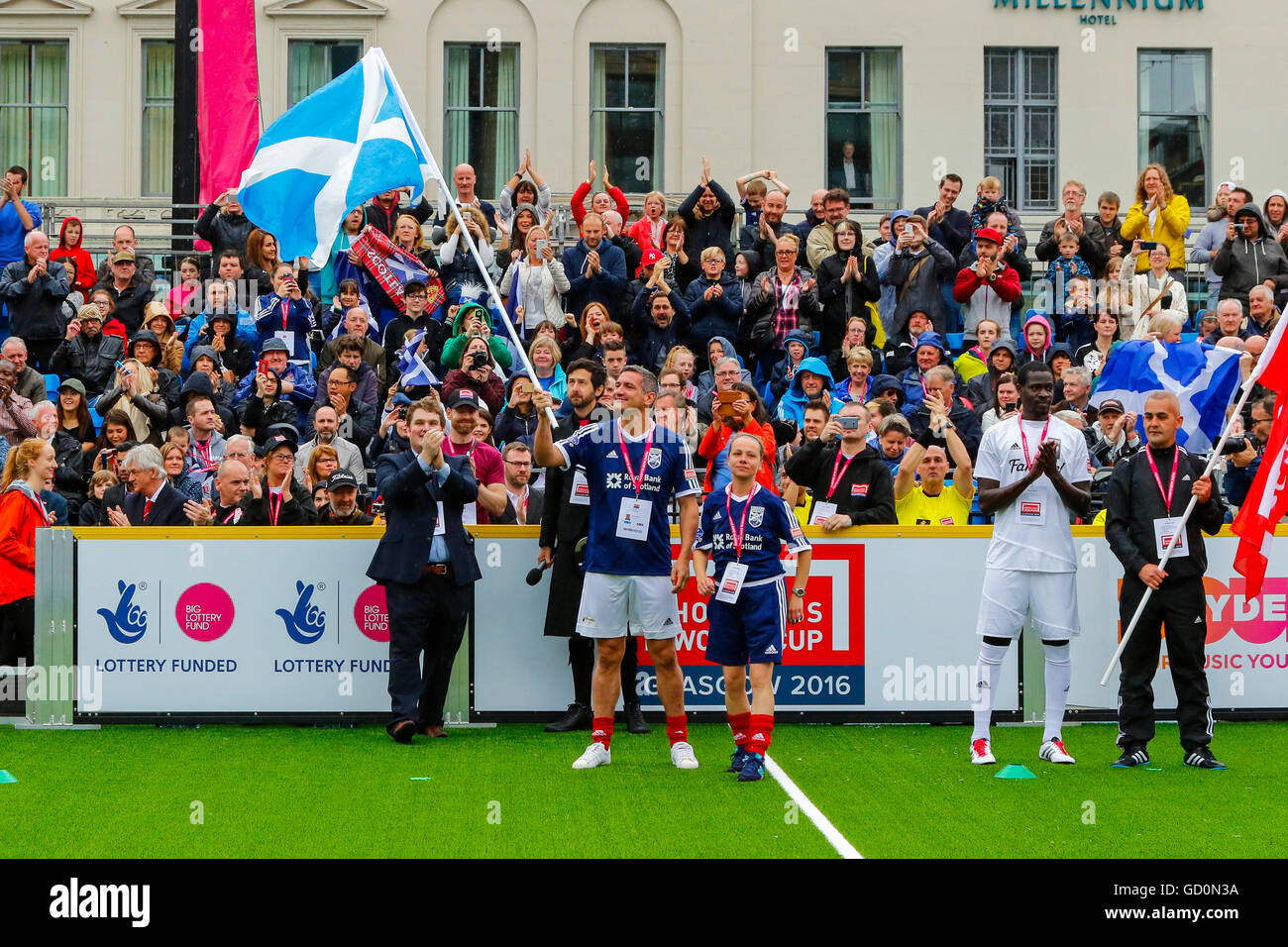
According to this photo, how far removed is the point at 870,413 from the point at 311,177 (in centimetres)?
528

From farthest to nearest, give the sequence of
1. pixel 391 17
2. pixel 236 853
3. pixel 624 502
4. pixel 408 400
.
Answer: pixel 391 17 → pixel 408 400 → pixel 624 502 → pixel 236 853

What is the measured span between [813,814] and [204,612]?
5.41 meters

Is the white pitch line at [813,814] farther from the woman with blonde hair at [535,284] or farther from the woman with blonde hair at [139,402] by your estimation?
the woman with blonde hair at [535,284]

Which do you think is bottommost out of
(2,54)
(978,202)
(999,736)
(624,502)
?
(999,736)

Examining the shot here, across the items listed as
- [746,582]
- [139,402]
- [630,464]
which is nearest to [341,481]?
[630,464]

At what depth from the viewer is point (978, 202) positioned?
19891mm

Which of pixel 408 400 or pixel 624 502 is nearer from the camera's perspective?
pixel 624 502

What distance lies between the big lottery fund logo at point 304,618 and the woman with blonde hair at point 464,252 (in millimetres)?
6579

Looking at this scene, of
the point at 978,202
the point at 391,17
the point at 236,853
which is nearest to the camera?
the point at 236,853

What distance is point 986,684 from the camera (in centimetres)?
1059

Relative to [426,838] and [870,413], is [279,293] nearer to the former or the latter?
[870,413]

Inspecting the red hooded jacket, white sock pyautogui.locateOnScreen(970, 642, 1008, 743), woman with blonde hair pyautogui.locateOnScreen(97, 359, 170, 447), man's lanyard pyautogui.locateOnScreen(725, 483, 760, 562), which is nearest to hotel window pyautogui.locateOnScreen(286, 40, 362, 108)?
the red hooded jacket

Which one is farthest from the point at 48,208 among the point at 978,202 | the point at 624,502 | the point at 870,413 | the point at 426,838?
the point at 426,838

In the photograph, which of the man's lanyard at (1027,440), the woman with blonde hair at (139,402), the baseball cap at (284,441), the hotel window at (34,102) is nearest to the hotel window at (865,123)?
the hotel window at (34,102)
